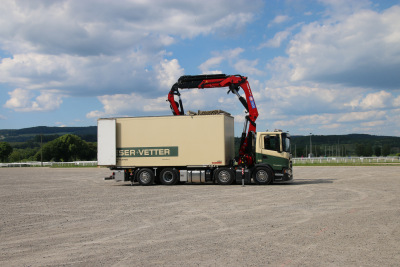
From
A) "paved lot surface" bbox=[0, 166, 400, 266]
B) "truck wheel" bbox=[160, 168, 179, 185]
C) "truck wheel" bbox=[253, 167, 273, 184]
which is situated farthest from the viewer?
"truck wheel" bbox=[160, 168, 179, 185]

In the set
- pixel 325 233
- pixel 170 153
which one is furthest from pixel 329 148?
pixel 325 233

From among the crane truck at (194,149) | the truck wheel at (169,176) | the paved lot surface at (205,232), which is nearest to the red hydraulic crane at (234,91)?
A: the crane truck at (194,149)

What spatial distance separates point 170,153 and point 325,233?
1471 centimetres

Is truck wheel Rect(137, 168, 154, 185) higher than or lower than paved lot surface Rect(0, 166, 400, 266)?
higher

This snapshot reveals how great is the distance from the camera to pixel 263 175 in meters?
22.2

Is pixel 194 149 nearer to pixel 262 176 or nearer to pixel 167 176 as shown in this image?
pixel 167 176

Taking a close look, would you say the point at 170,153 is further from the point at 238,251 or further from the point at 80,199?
the point at 238,251

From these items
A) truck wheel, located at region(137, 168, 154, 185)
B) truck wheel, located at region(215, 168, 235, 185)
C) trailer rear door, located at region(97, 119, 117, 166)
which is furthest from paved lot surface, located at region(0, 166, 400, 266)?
trailer rear door, located at region(97, 119, 117, 166)

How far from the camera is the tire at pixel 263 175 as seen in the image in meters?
22.1

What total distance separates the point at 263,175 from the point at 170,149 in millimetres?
5169

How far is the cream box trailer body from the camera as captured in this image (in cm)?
2242

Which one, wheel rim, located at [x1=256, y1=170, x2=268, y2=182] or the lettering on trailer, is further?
the lettering on trailer

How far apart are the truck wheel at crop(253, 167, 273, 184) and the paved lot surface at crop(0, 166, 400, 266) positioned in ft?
21.5

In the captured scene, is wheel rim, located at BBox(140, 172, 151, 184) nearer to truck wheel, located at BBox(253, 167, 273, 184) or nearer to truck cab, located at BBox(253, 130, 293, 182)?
truck wheel, located at BBox(253, 167, 273, 184)
